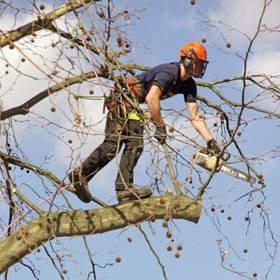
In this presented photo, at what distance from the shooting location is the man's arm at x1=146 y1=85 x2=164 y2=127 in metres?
5.26

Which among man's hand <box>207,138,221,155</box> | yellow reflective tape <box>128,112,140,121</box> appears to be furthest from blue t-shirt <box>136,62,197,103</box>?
man's hand <box>207,138,221,155</box>

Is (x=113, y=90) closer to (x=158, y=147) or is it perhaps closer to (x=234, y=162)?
(x=158, y=147)

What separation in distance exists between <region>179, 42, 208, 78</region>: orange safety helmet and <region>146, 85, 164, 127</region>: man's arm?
0.47m

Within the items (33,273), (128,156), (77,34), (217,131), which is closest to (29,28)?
(77,34)

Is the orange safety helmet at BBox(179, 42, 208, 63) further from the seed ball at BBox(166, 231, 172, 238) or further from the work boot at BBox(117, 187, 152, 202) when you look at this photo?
the seed ball at BBox(166, 231, 172, 238)

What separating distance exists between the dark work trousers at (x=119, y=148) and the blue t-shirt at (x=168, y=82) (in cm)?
38

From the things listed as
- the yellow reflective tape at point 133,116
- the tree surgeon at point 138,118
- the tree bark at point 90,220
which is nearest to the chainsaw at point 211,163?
the tree surgeon at point 138,118

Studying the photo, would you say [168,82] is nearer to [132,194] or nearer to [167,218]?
[132,194]

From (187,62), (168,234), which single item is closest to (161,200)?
(168,234)

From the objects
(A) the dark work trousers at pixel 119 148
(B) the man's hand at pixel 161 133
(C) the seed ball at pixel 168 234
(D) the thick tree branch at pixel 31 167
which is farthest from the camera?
(D) the thick tree branch at pixel 31 167

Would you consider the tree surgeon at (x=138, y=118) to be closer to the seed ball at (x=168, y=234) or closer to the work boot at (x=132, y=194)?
the work boot at (x=132, y=194)

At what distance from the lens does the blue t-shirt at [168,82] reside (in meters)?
5.55

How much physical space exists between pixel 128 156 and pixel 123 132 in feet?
0.70

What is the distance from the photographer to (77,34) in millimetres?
5047
